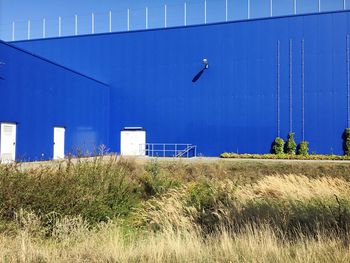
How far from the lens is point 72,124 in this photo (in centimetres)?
2973

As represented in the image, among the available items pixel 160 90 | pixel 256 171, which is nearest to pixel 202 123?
pixel 160 90

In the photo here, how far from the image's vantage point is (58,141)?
28.2m

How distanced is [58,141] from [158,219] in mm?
20935

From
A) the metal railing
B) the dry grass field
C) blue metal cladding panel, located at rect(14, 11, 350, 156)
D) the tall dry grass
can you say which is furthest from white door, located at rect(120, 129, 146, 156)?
the tall dry grass

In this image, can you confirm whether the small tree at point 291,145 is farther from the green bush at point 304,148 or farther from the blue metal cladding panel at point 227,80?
the blue metal cladding panel at point 227,80

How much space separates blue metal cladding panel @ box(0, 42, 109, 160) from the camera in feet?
75.3

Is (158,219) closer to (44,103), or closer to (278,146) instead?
(44,103)

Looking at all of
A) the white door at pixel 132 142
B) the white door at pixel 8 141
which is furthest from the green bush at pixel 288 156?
the white door at pixel 8 141

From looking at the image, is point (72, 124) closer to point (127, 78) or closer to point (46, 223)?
point (127, 78)

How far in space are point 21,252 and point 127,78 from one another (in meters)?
31.0

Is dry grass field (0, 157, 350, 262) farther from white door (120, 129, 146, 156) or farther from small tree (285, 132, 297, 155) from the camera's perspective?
white door (120, 129, 146, 156)

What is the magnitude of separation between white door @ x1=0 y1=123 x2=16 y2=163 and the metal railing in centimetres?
1304

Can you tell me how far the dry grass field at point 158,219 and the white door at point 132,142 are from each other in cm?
2161

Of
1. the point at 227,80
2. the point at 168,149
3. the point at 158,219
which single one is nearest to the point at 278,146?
the point at 227,80
